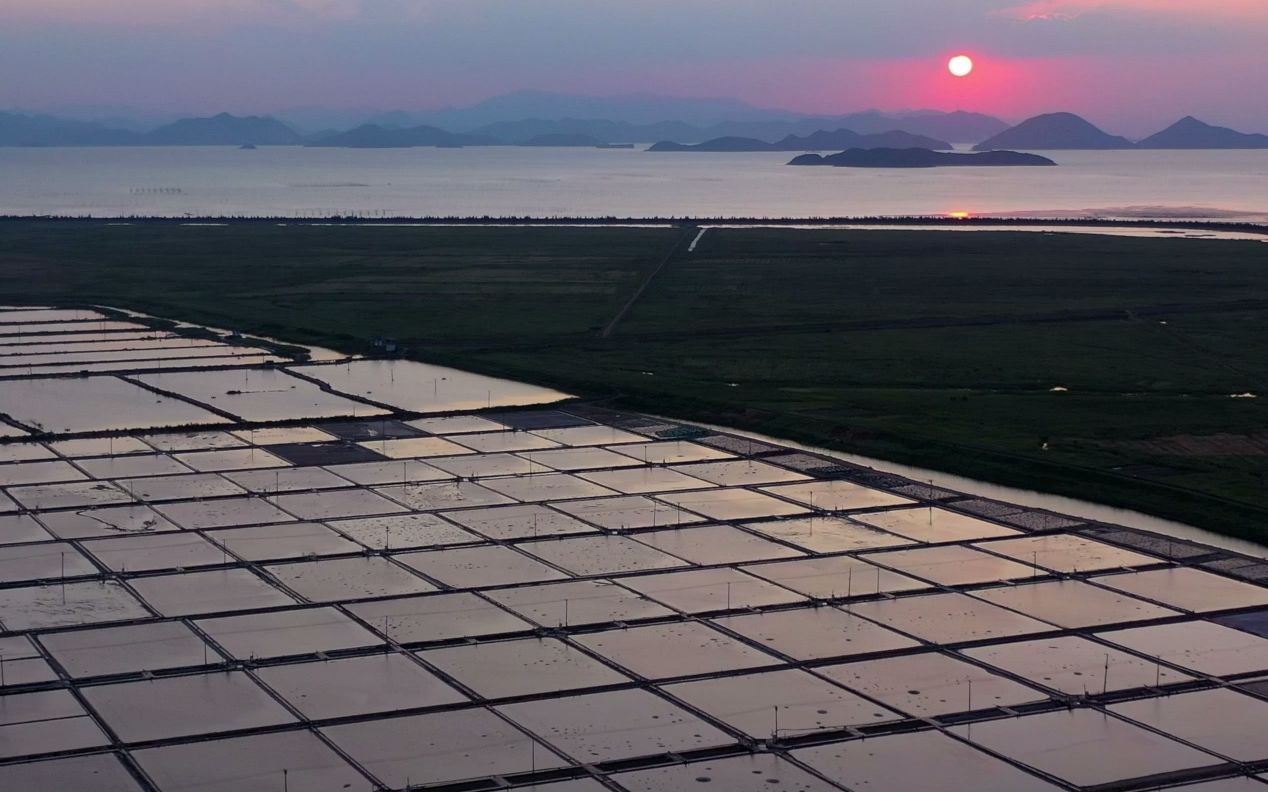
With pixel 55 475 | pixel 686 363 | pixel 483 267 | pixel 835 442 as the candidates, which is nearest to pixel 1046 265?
pixel 483 267

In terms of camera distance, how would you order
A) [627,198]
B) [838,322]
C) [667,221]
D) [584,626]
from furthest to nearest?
[627,198] → [667,221] → [838,322] → [584,626]

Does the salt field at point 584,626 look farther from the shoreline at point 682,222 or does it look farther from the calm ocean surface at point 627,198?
the calm ocean surface at point 627,198

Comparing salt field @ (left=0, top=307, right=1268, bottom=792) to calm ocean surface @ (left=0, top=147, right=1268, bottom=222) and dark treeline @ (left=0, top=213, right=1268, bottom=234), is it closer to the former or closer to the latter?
dark treeline @ (left=0, top=213, right=1268, bottom=234)

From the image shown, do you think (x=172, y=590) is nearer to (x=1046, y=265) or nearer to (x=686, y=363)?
(x=686, y=363)

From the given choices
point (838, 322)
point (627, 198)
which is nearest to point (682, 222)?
point (627, 198)

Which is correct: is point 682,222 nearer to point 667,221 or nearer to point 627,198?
point 667,221

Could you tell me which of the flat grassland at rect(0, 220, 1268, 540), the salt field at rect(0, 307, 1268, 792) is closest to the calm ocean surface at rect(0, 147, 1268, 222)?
the flat grassland at rect(0, 220, 1268, 540)

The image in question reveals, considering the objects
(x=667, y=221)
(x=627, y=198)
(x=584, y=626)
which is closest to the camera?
(x=584, y=626)
